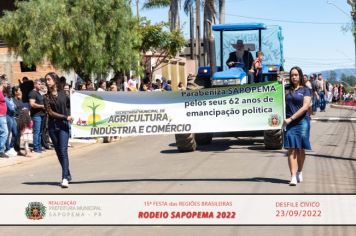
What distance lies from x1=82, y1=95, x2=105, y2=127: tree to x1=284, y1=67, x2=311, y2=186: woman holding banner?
129 inches

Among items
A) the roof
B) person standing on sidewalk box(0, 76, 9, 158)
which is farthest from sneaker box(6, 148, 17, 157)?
the roof

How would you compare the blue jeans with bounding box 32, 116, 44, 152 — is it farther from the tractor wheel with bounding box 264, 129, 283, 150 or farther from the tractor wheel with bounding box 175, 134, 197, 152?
the tractor wheel with bounding box 264, 129, 283, 150

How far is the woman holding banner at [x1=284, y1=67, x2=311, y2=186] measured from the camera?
10.2m

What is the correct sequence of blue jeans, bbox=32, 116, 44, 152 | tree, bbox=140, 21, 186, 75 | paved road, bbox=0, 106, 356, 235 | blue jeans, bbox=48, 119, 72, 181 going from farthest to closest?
tree, bbox=140, 21, 186, 75
blue jeans, bbox=32, 116, 44, 152
blue jeans, bbox=48, 119, 72, 181
paved road, bbox=0, 106, 356, 235

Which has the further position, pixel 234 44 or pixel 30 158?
pixel 234 44

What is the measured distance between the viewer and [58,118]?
10570 millimetres

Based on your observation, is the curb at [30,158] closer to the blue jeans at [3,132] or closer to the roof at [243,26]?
the blue jeans at [3,132]

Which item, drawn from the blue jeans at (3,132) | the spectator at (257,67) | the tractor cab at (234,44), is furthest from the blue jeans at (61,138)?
the tractor cab at (234,44)

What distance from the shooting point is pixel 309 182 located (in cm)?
1052

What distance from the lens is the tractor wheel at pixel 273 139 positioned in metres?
15.0

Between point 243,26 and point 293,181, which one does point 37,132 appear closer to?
point 243,26

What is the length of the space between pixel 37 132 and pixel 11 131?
0.73 meters

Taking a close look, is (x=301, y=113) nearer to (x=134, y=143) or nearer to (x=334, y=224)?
(x=334, y=224)

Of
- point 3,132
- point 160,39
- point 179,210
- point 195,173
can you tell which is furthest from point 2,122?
point 160,39
